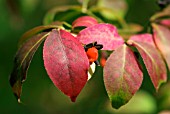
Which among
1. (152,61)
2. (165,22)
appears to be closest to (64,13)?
(165,22)

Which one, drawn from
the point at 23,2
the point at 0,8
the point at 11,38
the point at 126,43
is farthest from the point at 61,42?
the point at 11,38

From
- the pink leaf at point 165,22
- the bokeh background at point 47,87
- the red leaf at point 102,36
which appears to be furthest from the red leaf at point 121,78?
the bokeh background at point 47,87

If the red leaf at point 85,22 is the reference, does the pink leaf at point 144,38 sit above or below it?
below

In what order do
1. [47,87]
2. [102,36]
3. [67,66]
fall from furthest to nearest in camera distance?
[47,87] < [102,36] < [67,66]

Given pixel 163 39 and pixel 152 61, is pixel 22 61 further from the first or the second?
pixel 163 39

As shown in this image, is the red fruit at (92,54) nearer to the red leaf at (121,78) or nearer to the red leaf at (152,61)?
the red leaf at (121,78)

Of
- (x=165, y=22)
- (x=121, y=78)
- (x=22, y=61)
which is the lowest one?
(x=165, y=22)
